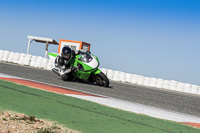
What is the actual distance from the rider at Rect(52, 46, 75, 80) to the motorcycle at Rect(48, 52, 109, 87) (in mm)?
174

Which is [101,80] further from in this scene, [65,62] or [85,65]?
[65,62]

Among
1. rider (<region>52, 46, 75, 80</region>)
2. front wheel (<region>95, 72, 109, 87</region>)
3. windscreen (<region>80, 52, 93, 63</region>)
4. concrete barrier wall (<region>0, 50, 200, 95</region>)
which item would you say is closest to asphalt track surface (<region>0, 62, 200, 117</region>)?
front wheel (<region>95, 72, 109, 87</region>)

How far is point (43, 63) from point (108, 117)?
21.5 metres

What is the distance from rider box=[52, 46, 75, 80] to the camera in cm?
1242

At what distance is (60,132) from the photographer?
3.44 m

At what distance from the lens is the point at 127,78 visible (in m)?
24.4

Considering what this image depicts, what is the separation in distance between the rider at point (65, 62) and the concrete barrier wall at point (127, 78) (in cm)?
1158

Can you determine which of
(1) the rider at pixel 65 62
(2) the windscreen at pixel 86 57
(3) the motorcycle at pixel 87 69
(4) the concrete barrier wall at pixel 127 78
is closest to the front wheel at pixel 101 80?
(3) the motorcycle at pixel 87 69

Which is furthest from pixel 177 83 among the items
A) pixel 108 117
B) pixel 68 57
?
pixel 108 117

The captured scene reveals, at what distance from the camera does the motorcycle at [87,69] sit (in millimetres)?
12373

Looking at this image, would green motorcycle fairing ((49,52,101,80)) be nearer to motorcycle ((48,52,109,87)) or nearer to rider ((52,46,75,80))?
motorcycle ((48,52,109,87))

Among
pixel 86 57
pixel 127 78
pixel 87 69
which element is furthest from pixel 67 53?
pixel 127 78

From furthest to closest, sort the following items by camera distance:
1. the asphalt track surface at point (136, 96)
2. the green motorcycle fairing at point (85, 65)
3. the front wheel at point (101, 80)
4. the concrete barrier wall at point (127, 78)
Result: the concrete barrier wall at point (127, 78), the front wheel at point (101, 80), the green motorcycle fairing at point (85, 65), the asphalt track surface at point (136, 96)

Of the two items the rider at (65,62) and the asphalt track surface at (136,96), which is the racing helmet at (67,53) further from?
the asphalt track surface at (136,96)
